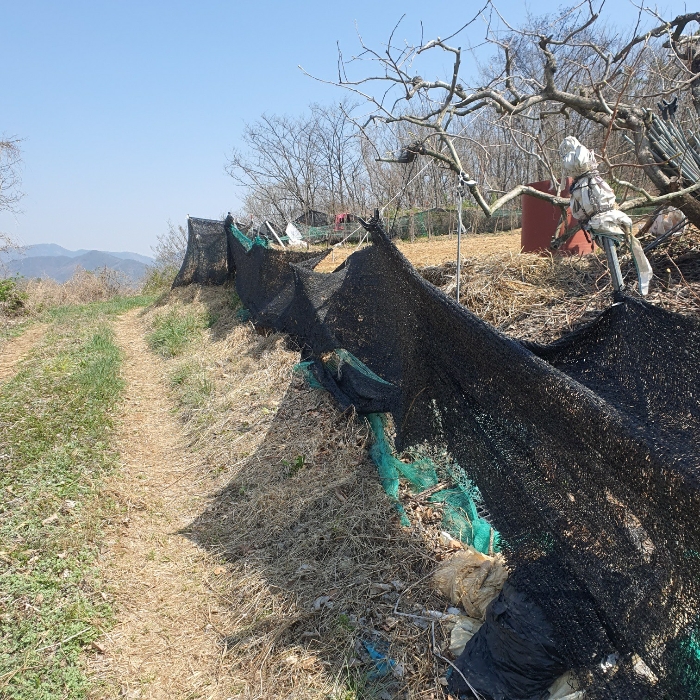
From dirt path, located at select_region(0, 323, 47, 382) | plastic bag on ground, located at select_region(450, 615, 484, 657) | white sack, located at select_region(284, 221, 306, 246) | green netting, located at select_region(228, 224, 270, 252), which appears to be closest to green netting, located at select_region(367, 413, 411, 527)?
plastic bag on ground, located at select_region(450, 615, 484, 657)

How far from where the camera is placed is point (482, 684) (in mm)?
2090

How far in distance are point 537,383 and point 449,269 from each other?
4695 mm

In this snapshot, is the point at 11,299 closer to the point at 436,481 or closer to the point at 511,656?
the point at 436,481

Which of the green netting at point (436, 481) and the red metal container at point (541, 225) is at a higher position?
the red metal container at point (541, 225)

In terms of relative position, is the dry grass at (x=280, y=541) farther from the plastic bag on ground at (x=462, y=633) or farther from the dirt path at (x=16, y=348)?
the dirt path at (x=16, y=348)

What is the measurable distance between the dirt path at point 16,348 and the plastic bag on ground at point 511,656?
26.6ft

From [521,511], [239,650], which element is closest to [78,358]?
[239,650]

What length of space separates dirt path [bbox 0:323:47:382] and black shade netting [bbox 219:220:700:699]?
778 cm

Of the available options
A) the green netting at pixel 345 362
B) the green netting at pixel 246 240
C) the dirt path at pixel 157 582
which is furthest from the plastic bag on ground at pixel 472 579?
the green netting at pixel 246 240

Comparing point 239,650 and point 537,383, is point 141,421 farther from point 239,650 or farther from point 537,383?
point 537,383

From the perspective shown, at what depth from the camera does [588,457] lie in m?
1.64

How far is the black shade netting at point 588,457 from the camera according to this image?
1.41 metres

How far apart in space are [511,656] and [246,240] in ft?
30.1

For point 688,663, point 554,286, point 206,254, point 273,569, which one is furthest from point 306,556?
point 206,254
